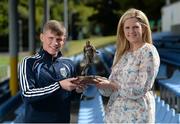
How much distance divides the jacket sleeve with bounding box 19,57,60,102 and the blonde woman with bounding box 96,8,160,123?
1.25 ft

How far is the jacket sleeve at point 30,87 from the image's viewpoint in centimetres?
407

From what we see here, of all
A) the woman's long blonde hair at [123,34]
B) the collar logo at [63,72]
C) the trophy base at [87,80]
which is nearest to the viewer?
the trophy base at [87,80]

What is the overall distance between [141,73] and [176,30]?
2575 cm

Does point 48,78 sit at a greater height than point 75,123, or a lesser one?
greater

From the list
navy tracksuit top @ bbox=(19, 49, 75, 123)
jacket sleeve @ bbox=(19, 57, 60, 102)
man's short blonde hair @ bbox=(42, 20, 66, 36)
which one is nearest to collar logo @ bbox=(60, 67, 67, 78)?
navy tracksuit top @ bbox=(19, 49, 75, 123)

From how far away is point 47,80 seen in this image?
13.5ft

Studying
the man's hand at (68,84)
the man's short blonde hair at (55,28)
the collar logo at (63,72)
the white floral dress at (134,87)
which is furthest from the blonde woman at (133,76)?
the man's short blonde hair at (55,28)

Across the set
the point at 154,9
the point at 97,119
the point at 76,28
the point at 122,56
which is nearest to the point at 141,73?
the point at 122,56

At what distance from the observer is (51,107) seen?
4168mm

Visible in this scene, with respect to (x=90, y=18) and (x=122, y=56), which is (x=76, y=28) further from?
(x=122, y=56)

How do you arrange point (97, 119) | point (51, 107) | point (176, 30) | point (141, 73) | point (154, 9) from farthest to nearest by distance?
point (154, 9), point (176, 30), point (97, 119), point (51, 107), point (141, 73)

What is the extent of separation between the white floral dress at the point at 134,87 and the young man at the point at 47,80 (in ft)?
0.98

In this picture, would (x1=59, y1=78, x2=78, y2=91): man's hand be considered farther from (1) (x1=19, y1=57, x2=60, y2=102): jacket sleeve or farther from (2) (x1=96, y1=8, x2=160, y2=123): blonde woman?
(2) (x1=96, y1=8, x2=160, y2=123): blonde woman

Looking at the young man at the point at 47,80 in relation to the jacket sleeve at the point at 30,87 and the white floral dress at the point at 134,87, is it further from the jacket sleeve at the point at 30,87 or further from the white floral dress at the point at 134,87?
the white floral dress at the point at 134,87
